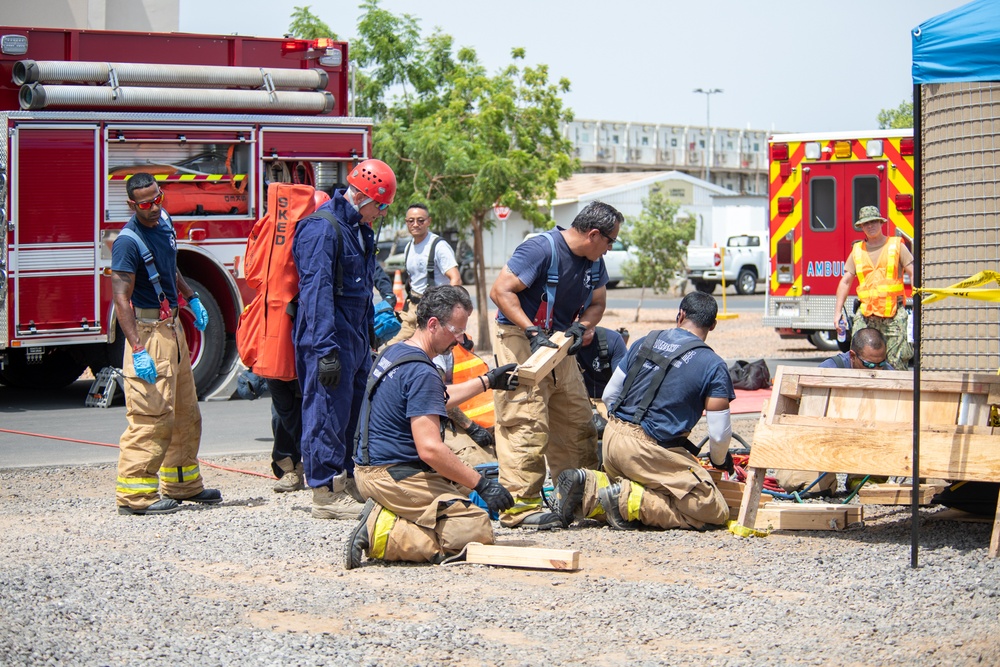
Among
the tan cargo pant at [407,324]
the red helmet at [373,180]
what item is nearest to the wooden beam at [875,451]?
the red helmet at [373,180]

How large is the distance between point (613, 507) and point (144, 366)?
8.59ft

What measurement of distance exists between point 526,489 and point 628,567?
98 cm

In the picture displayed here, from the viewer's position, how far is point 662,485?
621 cm

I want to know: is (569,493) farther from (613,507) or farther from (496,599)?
(496,599)

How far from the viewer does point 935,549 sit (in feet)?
19.0

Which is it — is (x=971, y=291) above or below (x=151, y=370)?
above

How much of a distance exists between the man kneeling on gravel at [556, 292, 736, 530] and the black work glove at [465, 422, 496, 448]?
1374 millimetres

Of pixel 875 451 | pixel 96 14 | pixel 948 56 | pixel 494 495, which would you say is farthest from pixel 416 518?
pixel 96 14

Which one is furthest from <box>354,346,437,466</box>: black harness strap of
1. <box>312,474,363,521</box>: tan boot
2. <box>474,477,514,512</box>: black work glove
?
<box>312,474,363,521</box>: tan boot

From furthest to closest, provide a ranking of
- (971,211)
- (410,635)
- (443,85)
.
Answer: (443,85)
(971,211)
(410,635)

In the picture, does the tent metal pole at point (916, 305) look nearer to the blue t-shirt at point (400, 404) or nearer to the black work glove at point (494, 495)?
the black work glove at point (494, 495)

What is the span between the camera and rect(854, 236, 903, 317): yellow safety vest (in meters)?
8.95

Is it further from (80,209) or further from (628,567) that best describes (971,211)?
(80,209)

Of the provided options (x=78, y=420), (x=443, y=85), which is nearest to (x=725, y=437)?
(x=78, y=420)
